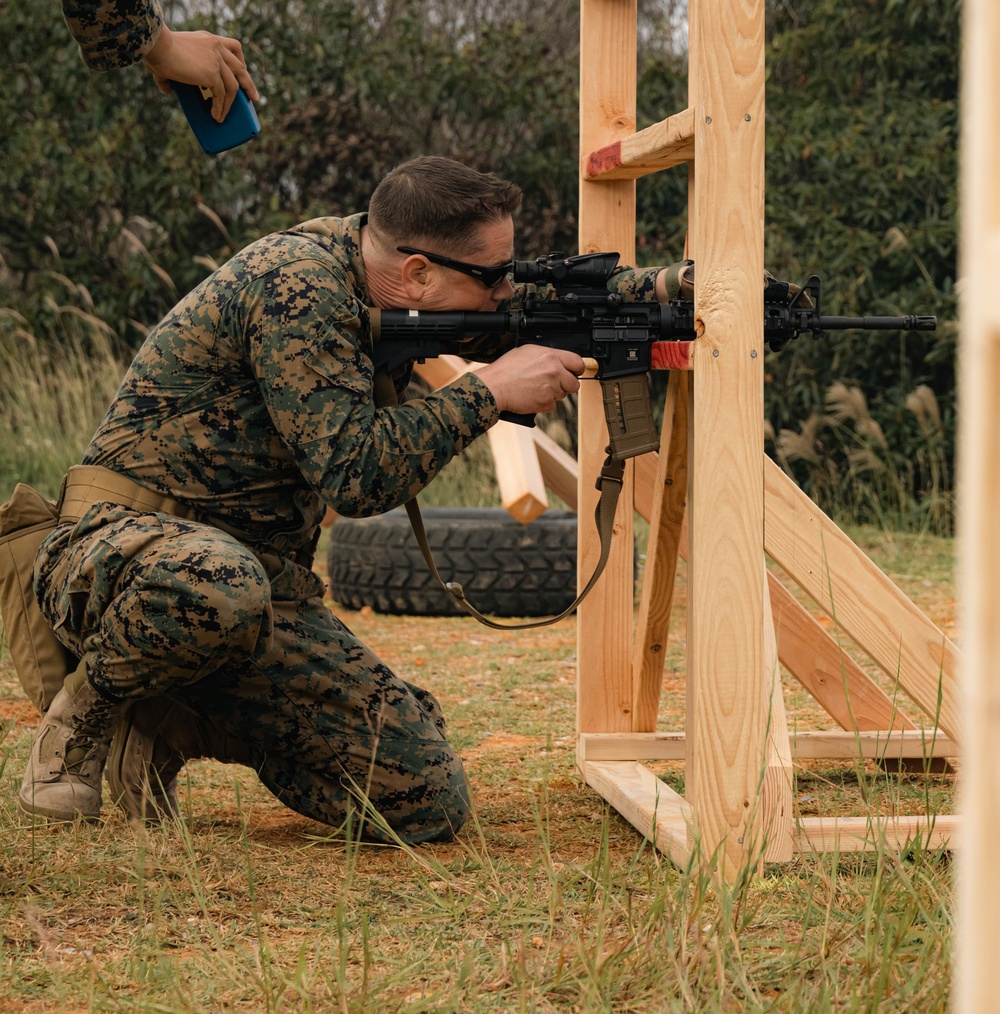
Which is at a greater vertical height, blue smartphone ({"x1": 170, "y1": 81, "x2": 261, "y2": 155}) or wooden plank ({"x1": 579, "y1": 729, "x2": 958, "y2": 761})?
blue smartphone ({"x1": 170, "y1": 81, "x2": 261, "y2": 155})

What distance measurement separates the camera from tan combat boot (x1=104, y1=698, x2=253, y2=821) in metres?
2.86

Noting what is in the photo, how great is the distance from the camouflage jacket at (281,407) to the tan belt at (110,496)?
21 mm

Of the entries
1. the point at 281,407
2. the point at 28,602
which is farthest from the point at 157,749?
the point at 281,407

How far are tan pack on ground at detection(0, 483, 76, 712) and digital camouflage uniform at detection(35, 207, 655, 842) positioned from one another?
114 millimetres

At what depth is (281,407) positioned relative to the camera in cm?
263

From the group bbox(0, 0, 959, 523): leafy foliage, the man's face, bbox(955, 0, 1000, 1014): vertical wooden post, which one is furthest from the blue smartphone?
bbox(0, 0, 959, 523): leafy foliage

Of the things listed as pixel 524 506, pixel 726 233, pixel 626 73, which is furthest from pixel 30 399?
pixel 726 233

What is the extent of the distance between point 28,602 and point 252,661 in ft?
1.80

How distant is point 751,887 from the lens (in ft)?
7.70

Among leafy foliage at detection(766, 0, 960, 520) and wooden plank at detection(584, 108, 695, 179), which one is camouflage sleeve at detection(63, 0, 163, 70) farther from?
leafy foliage at detection(766, 0, 960, 520)

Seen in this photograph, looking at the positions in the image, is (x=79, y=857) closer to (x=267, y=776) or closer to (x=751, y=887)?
(x=267, y=776)

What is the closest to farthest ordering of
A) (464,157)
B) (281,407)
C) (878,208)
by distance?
(281,407) → (878,208) → (464,157)

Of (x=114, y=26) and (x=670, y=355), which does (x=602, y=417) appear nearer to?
(x=670, y=355)

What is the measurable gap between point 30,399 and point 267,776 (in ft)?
22.2
